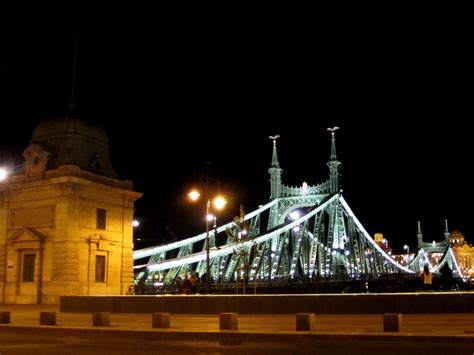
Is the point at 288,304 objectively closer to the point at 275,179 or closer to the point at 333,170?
the point at 333,170

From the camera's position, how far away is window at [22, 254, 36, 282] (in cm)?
3928

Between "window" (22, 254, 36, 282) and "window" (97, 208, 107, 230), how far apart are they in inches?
169

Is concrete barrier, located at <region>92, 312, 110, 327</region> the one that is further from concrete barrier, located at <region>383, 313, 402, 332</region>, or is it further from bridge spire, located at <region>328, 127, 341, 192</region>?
bridge spire, located at <region>328, 127, 341, 192</region>

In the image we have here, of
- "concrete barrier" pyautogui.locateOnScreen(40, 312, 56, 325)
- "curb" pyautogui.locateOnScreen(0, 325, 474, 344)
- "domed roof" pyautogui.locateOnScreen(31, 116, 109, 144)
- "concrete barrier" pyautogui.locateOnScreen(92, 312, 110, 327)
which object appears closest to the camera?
"curb" pyautogui.locateOnScreen(0, 325, 474, 344)

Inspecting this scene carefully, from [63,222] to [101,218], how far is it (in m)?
3.25

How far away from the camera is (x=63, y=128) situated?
41.4 m

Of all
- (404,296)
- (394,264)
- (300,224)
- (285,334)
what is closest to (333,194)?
(300,224)

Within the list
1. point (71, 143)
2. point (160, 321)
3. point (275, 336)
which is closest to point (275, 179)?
point (71, 143)

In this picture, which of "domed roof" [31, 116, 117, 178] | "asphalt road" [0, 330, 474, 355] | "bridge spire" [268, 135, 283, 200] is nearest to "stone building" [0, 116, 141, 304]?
"domed roof" [31, 116, 117, 178]

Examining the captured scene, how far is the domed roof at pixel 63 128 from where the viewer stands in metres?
41.4

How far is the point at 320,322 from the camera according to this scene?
23125 mm

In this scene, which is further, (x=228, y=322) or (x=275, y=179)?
(x=275, y=179)

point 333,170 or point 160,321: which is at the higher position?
point 333,170

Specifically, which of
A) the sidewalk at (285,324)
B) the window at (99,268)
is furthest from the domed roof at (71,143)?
the sidewalk at (285,324)
